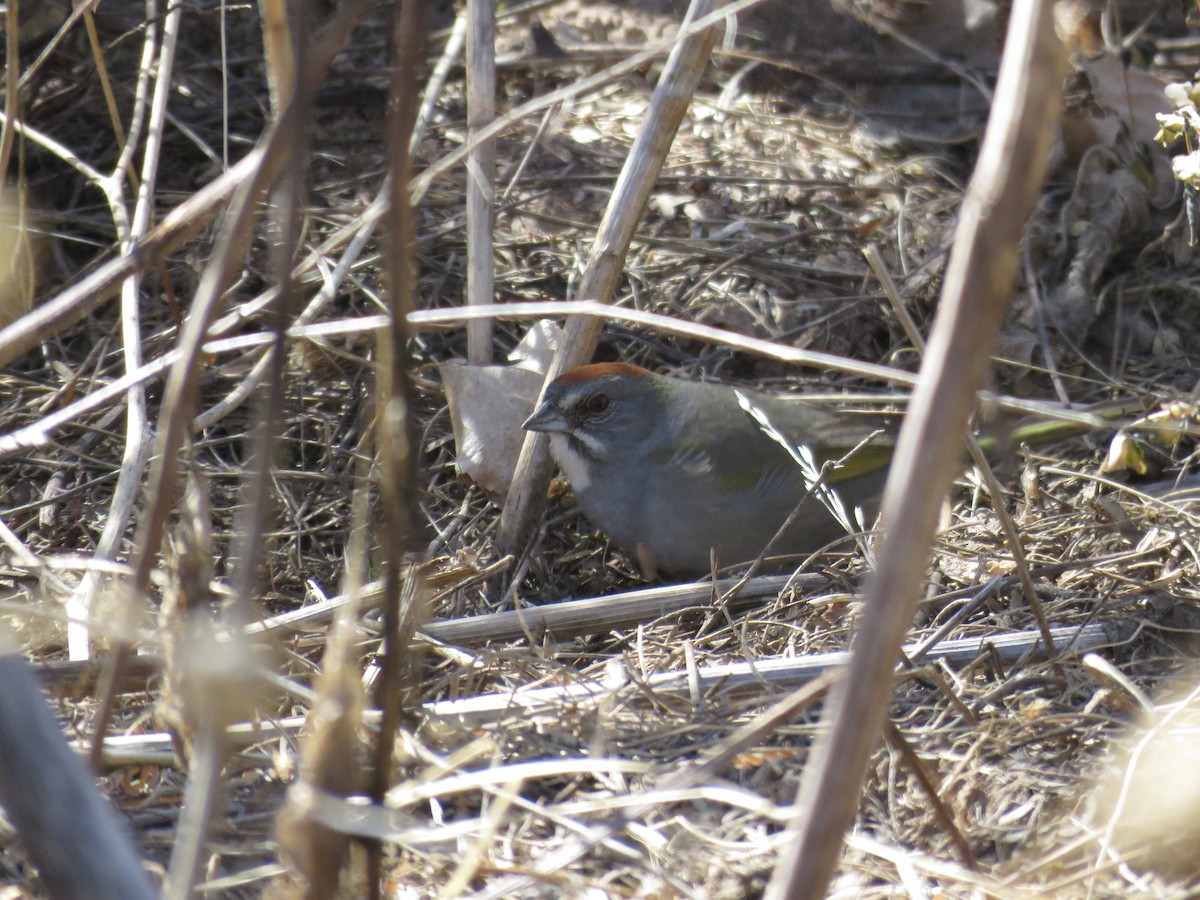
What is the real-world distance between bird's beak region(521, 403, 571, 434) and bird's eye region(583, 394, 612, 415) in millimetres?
95

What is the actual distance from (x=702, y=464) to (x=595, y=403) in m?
0.51

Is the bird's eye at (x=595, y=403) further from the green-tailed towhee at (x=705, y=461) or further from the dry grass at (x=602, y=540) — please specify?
the dry grass at (x=602, y=540)

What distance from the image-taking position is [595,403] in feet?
14.0

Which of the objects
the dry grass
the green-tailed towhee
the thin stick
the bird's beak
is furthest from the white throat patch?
the thin stick

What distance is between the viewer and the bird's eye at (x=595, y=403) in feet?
13.9

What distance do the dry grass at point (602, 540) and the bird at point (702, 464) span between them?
0.83 feet

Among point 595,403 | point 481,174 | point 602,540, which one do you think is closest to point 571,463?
point 595,403

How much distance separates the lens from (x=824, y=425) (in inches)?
181

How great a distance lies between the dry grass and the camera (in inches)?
95.8

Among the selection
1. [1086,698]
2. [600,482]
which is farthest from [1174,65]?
[1086,698]

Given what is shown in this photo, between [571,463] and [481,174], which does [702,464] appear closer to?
[571,463]

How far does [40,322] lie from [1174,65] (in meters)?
5.70

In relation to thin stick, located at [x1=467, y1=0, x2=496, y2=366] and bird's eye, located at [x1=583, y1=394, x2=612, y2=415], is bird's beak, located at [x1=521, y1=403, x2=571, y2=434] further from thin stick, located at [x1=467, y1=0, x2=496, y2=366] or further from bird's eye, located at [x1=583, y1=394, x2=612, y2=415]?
thin stick, located at [x1=467, y1=0, x2=496, y2=366]

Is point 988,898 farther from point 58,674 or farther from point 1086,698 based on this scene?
point 58,674
